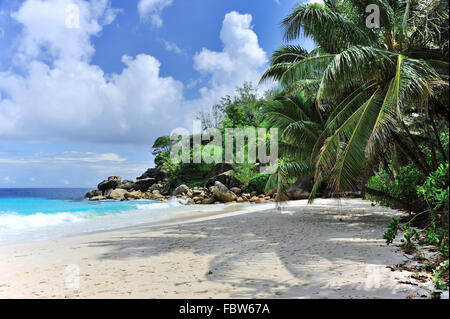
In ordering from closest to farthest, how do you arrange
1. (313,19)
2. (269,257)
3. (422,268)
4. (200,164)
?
(422,268) < (269,257) < (313,19) < (200,164)

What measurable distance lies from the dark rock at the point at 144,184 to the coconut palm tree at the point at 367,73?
1217 inches

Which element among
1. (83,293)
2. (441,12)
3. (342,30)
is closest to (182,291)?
(83,293)

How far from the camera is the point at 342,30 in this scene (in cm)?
782

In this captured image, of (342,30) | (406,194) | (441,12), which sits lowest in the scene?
(406,194)

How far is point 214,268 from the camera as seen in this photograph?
4297mm

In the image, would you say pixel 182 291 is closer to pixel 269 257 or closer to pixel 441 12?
pixel 269 257

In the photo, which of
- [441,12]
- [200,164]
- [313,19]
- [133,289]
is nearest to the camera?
[133,289]

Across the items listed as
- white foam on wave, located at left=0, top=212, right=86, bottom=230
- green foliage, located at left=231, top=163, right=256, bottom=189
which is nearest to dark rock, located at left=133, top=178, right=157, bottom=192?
green foliage, located at left=231, top=163, right=256, bottom=189

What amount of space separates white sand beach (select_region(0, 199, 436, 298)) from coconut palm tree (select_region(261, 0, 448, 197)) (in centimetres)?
144

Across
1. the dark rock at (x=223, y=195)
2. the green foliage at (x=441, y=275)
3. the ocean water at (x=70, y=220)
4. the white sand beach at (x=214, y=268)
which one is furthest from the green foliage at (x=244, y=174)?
the green foliage at (x=441, y=275)

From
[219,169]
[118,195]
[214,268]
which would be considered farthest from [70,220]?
[118,195]

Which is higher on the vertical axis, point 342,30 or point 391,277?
point 342,30

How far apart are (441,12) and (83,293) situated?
7382 mm

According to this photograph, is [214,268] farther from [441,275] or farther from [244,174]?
[244,174]
